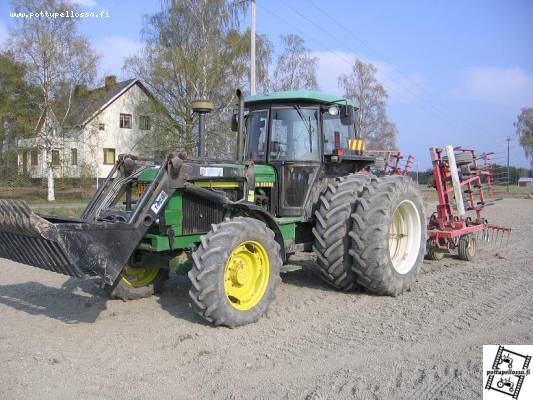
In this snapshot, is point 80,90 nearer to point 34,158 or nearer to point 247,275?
point 34,158

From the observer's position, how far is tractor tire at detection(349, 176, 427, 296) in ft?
19.1

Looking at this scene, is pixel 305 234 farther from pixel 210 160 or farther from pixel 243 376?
pixel 243 376

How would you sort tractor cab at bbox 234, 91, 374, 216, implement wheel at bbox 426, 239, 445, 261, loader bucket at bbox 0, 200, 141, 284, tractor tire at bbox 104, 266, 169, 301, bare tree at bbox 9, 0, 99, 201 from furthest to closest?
bare tree at bbox 9, 0, 99, 201
implement wheel at bbox 426, 239, 445, 261
tractor cab at bbox 234, 91, 374, 216
tractor tire at bbox 104, 266, 169, 301
loader bucket at bbox 0, 200, 141, 284

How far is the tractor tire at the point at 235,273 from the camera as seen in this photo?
4.70 metres

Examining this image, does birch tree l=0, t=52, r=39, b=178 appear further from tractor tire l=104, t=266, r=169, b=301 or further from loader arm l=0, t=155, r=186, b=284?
loader arm l=0, t=155, r=186, b=284

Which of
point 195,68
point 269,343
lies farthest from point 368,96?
point 269,343

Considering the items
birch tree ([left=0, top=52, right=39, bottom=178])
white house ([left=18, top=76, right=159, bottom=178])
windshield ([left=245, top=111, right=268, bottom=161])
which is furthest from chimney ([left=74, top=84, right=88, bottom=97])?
windshield ([left=245, top=111, right=268, bottom=161])

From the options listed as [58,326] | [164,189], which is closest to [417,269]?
[164,189]

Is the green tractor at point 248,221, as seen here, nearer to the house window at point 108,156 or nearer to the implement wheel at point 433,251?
the implement wheel at point 433,251

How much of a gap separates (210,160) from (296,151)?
1278 mm

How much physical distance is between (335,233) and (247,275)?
1.24m

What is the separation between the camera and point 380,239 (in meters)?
5.88

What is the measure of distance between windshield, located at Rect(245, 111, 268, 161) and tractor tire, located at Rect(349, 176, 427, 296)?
146 centimetres

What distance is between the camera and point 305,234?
6.57 meters
